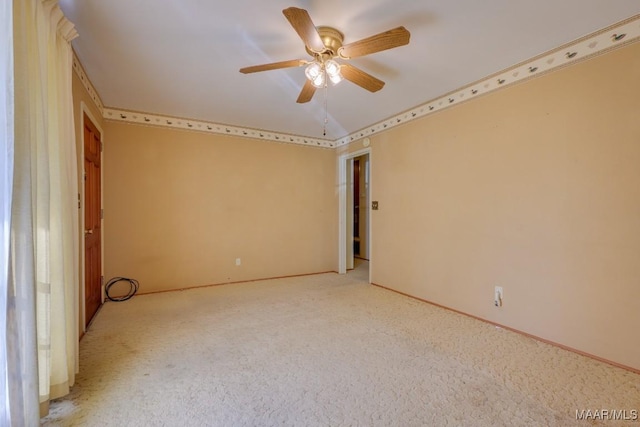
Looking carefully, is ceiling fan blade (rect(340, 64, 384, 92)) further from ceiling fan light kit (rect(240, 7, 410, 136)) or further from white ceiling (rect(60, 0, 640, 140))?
white ceiling (rect(60, 0, 640, 140))

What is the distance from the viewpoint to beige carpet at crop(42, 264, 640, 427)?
1.55 meters

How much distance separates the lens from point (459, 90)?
119 inches

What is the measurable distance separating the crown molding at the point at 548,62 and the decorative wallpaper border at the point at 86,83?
3.42m

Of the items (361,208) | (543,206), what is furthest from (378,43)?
(361,208)

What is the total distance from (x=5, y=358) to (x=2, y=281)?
1.09 ft

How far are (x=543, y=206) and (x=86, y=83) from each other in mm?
4316

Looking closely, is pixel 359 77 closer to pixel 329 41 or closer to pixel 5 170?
pixel 329 41

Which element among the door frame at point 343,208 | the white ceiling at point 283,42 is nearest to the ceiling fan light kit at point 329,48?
the white ceiling at point 283,42

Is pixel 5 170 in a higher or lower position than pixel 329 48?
lower

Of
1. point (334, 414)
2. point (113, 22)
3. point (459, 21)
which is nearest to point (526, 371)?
point (334, 414)

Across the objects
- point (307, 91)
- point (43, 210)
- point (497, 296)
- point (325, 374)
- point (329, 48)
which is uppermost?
point (329, 48)

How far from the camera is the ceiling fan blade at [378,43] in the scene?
1.71m

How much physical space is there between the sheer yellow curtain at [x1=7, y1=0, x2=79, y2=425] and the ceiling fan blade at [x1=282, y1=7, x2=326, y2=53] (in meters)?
1.24

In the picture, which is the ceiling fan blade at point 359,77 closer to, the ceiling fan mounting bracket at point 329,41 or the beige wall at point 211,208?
the ceiling fan mounting bracket at point 329,41
